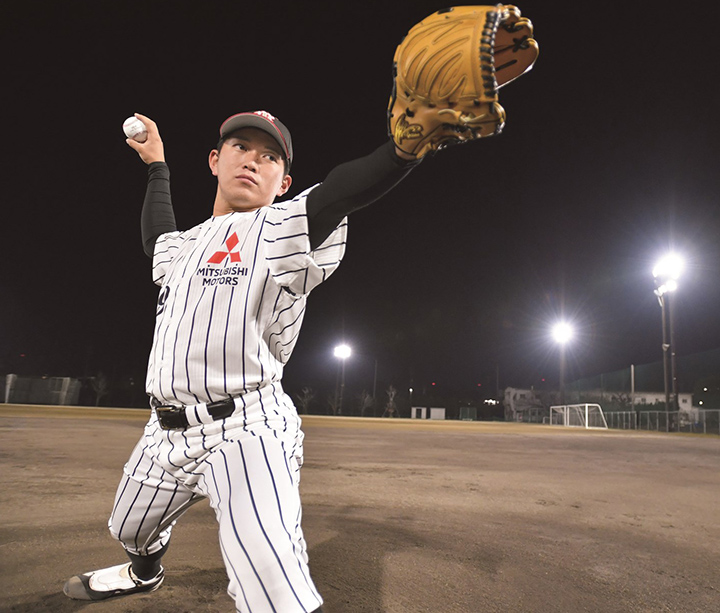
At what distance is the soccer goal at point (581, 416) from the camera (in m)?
24.6

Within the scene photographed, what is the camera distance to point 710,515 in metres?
3.58

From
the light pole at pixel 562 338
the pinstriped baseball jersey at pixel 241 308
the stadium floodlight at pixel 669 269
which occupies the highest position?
the stadium floodlight at pixel 669 269

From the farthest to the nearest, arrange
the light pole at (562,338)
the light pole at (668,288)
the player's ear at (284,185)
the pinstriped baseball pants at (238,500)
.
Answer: the light pole at (562,338) → the light pole at (668,288) → the player's ear at (284,185) → the pinstriped baseball pants at (238,500)

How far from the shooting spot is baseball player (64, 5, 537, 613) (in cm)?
118

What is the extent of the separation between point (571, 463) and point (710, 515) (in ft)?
10.5

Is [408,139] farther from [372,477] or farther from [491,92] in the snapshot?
[372,477]

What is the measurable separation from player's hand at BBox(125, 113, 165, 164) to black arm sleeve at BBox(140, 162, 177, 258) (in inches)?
2.1

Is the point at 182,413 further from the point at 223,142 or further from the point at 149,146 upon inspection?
the point at 149,146

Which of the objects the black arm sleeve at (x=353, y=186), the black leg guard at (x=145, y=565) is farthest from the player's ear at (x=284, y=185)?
the black leg guard at (x=145, y=565)

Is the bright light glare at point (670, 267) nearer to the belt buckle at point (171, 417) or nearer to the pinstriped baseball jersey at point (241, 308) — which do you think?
the pinstriped baseball jersey at point (241, 308)

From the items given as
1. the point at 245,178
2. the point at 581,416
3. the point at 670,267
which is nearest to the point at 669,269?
the point at 670,267

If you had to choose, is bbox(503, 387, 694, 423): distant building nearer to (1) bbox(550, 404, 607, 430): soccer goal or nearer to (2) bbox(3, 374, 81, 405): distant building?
(1) bbox(550, 404, 607, 430): soccer goal

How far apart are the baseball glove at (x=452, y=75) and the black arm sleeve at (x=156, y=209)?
4.59 feet

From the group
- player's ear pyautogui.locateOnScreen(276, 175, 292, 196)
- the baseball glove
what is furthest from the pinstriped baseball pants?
player's ear pyautogui.locateOnScreen(276, 175, 292, 196)
